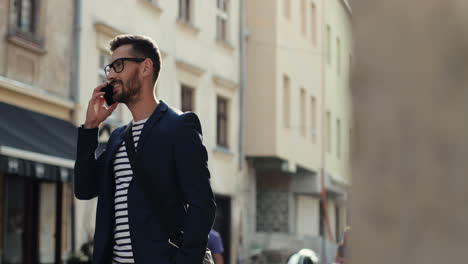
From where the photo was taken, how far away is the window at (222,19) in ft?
97.5

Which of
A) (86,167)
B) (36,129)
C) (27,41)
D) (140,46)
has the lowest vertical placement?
(86,167)

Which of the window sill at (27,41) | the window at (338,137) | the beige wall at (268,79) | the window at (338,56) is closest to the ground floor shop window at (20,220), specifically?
the window sill at (27,41)

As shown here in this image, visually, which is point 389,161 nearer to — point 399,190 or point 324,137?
point 399,190

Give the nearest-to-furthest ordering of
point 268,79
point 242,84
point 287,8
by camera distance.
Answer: point 242,84, point 268,79, point 287,8

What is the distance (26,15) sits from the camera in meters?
17.8

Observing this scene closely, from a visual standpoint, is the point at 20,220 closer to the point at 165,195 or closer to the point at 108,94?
the point at 108,94

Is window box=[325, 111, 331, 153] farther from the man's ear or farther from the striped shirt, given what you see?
the striped shirt

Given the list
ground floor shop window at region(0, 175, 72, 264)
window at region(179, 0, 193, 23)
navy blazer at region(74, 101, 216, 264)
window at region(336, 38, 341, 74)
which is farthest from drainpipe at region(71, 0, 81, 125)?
window at region(336, 38, 341, 74)

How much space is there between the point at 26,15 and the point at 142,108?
1447cm

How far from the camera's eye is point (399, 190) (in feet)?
3.18

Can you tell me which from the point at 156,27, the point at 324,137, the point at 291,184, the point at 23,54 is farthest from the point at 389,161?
the point at 324,137

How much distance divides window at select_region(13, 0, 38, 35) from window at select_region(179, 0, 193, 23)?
8846mm

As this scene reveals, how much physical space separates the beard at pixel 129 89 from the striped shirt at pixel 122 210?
0.22 m

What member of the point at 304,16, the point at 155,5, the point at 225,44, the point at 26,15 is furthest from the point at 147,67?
the point at 304,16
